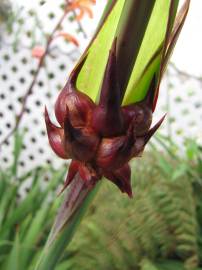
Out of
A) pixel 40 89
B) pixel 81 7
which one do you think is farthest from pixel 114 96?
pixel 40 89

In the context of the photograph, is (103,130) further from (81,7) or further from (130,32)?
(81,7)

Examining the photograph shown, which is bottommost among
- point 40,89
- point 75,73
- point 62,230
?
point 40,89

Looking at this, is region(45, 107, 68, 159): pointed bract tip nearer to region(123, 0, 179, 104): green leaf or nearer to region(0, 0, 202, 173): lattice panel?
region(123, 0, 179, 104): green leaf

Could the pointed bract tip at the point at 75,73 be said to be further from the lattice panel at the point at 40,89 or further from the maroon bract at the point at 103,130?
the lattice panel at the point at 40,89

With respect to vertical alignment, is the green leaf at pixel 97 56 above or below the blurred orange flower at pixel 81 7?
below

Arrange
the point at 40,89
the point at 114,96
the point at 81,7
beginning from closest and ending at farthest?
1. the point at 114,96
2. the point at 81,7
3. the point at 40,89

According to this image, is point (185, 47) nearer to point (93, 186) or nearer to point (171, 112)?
point (171, 112)

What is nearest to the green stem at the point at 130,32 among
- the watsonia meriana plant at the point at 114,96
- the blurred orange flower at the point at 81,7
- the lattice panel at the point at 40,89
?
the watsonia meriana plant at the point at 114,96
